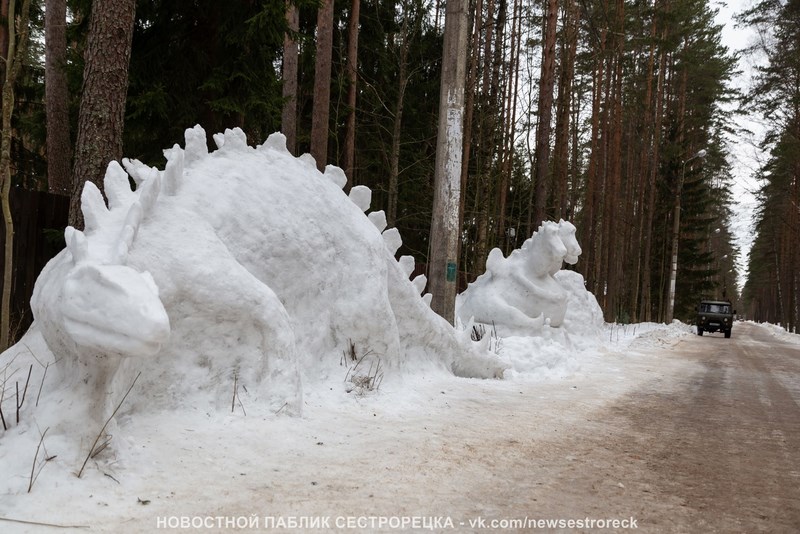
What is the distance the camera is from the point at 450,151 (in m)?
7.64

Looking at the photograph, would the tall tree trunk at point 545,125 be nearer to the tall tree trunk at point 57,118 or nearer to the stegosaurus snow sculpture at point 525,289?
the stegosaurus snow sculpture at point 525,289

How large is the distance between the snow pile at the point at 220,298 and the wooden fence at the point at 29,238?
9.27 feet

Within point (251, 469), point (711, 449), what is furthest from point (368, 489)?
point (711, 449)

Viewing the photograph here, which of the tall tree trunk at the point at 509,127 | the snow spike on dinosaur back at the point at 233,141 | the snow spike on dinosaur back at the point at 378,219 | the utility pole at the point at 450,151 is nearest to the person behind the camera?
the snow spike on dinosaur back at the point at 233,141

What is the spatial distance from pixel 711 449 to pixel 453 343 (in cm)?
294

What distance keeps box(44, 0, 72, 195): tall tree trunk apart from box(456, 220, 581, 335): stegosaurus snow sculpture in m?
6.37

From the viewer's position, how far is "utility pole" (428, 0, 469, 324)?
7.64 m

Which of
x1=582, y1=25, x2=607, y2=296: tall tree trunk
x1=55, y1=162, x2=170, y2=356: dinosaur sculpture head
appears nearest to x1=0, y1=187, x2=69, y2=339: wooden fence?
x1=55, y1=162, x2=170, y2=356: dinosaur sculpture head

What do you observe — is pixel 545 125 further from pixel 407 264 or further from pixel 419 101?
pixel 407 264

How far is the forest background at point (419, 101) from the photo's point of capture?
806cm

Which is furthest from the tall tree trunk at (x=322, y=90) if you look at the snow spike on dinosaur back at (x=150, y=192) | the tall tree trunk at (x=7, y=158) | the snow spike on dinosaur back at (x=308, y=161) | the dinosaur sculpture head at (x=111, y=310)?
the dinosaur sculpture head at (x=111, y=310)

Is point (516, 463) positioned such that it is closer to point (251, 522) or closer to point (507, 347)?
point (251, 522)

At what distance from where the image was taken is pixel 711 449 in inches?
176

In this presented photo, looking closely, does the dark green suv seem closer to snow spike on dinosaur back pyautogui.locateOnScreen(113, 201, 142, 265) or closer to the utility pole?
the utility pole
